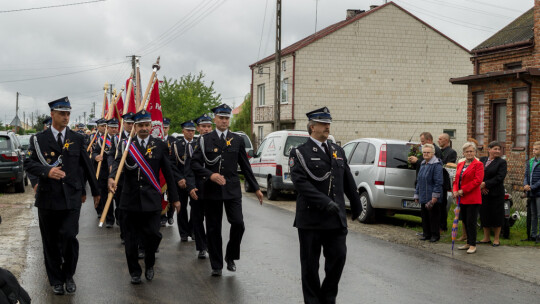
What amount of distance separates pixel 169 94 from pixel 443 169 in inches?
2162

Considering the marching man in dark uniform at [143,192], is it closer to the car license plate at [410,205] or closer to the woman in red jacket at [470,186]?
the woman in red jacket at [470,186]

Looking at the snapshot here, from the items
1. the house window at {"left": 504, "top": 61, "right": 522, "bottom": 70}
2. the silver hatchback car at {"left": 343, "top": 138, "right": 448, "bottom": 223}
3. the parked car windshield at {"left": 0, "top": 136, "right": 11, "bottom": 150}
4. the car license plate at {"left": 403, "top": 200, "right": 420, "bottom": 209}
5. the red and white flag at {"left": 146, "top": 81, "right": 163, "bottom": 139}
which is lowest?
the car license plate at {"left": 403, "top": 200, "right": 420, "bottom": 209}

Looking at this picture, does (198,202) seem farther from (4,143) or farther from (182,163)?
(4,143)

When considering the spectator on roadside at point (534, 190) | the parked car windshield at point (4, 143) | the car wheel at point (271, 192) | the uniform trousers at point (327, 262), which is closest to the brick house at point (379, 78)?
the car wheel at point (271, 192)

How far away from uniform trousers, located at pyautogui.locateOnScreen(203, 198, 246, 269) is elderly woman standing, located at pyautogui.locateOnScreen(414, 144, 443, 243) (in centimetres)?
440

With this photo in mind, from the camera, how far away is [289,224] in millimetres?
13594

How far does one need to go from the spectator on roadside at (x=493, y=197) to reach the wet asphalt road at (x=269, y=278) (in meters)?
1.65

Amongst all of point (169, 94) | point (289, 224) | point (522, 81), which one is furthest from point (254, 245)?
point (169, 94)

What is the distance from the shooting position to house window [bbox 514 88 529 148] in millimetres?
20938

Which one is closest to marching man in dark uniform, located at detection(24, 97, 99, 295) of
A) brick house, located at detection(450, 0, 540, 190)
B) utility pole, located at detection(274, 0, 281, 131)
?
brick house, located at detection(450, 0, 540, 190)

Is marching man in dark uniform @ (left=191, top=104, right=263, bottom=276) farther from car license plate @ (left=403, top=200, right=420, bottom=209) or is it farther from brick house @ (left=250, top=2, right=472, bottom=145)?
brick house @ (left=250, top=2, right=472, bottom=145)

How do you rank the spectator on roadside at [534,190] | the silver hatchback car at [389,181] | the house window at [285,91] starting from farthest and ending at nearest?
1. the house window at [285,91]
2. the silver hatchback car at [389,181]
3. the spectator on roadside at [534,190]

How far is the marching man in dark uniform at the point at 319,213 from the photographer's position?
6.08 metres

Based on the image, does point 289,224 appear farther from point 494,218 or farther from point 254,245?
point 494,218
